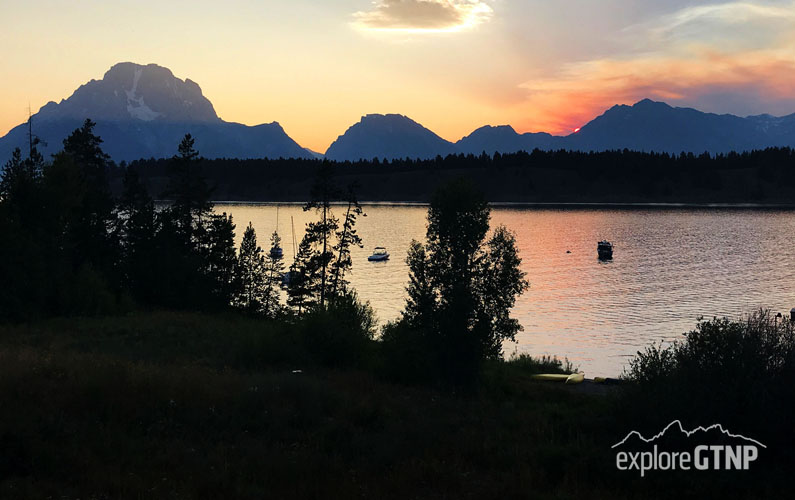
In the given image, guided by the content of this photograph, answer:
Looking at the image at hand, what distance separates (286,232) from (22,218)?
123 meters

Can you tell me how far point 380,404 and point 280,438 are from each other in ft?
14.2

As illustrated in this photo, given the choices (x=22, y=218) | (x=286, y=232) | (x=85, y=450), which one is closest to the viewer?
(x=85, y=450)

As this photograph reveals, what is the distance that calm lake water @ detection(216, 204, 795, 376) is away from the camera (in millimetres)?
56531

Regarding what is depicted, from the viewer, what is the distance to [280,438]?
17.6m

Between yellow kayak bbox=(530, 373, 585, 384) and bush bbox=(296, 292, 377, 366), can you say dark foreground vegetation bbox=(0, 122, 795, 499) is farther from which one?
yellow kayak bbox=(530, 373, 585, 384)

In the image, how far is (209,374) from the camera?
23.3 m

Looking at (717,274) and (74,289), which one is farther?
(717,274)

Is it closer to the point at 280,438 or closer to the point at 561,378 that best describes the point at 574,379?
the point at 561,378

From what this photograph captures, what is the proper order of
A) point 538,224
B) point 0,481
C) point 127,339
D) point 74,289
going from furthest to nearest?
point 538,224 < point 74,289 < point 127,339 < point 0,481

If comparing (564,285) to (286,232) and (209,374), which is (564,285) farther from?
(286,232)

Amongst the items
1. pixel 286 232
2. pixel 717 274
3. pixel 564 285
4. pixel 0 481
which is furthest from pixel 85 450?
pixel 286 232

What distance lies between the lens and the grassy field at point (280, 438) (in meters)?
13.9

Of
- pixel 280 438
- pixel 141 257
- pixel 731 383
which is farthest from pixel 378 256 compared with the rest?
pixel 731 383

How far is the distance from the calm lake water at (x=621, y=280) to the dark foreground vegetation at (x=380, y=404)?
20.4 m
